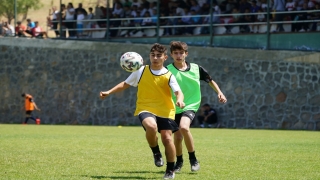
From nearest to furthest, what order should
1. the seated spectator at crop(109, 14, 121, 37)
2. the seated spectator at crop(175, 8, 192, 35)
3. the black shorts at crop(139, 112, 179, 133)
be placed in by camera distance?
the black shorts at crop(139, 112, 179, 133) < the seated spectator at crop(175, 8, 192, 35) < the seated spectator at crop(109, 14, 121, 37)

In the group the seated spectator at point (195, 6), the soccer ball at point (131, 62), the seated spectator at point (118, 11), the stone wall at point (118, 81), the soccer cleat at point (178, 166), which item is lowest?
the stone wall at point (118, 81)

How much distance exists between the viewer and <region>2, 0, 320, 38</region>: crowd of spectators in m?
26.9

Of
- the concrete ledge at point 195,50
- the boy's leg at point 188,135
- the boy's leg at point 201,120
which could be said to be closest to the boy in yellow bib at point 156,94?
the boy's leg at point 188,135

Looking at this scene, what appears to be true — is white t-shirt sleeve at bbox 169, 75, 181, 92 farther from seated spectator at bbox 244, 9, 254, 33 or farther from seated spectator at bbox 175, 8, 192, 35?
seated spectator at bbox 175, 8, 192, 35

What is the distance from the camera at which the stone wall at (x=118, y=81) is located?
27.0 meters

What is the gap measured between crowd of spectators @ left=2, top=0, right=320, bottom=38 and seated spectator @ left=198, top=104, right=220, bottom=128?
9.77 feet

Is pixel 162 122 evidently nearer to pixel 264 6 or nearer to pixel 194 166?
pixel 194 166

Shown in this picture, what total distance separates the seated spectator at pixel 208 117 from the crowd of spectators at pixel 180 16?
117 inches

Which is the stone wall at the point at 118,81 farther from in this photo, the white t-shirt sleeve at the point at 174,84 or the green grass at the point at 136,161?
the white t-shirt sleeve at the point at 174,84

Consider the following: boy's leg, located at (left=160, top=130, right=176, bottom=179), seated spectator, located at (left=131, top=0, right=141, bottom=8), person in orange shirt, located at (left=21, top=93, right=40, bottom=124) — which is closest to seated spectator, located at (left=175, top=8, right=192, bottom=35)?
seated spectator, located at (left=131, top=0, right=141, bottom=8)

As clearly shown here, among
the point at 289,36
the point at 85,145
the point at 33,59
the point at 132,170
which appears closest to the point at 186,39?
the point at 289,36

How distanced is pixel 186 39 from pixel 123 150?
49.5 feet

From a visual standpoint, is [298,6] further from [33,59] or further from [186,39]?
[33,59]

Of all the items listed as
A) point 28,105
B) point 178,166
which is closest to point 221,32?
point 28,105
